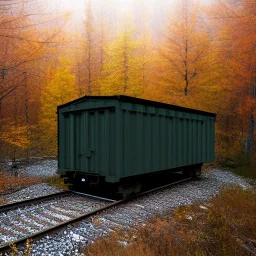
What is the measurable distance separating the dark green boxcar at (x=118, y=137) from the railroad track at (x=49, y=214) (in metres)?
0.68

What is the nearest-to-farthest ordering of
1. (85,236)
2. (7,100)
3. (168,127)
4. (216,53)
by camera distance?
1. (85,236)
2. (168,127)
3. (7,100)
4. (216,53)

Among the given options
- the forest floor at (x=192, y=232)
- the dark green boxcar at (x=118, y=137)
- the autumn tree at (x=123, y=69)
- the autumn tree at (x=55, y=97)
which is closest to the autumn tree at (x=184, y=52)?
the autumn tree at (x=123, y=69)

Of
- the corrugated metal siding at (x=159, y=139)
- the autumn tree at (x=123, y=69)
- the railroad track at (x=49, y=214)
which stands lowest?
the railroad track at (x=49, y=214)

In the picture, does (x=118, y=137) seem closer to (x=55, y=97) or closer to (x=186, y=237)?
(x=186, y=237)

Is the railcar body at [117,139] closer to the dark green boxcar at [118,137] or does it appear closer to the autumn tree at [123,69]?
the dark green boxcar at [118,137]

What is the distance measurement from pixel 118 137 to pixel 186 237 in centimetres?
314

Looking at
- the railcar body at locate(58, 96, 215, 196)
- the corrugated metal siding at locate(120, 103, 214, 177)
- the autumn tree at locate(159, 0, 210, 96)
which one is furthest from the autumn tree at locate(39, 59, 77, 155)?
the corrugated metal siding at locate(120, 103, 214, 177)

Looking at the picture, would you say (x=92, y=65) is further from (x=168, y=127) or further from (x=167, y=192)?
(x=167, y=192)

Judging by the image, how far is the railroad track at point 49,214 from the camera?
4.69 meters

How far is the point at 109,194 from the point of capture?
8.00 meters

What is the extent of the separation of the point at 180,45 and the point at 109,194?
10.4 metres

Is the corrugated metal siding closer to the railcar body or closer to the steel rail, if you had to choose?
the railcar body

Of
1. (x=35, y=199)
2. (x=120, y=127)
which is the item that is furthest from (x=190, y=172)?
(x=35, y=199)

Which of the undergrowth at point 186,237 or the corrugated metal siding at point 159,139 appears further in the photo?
the corrugated metal siding at point 159,139
